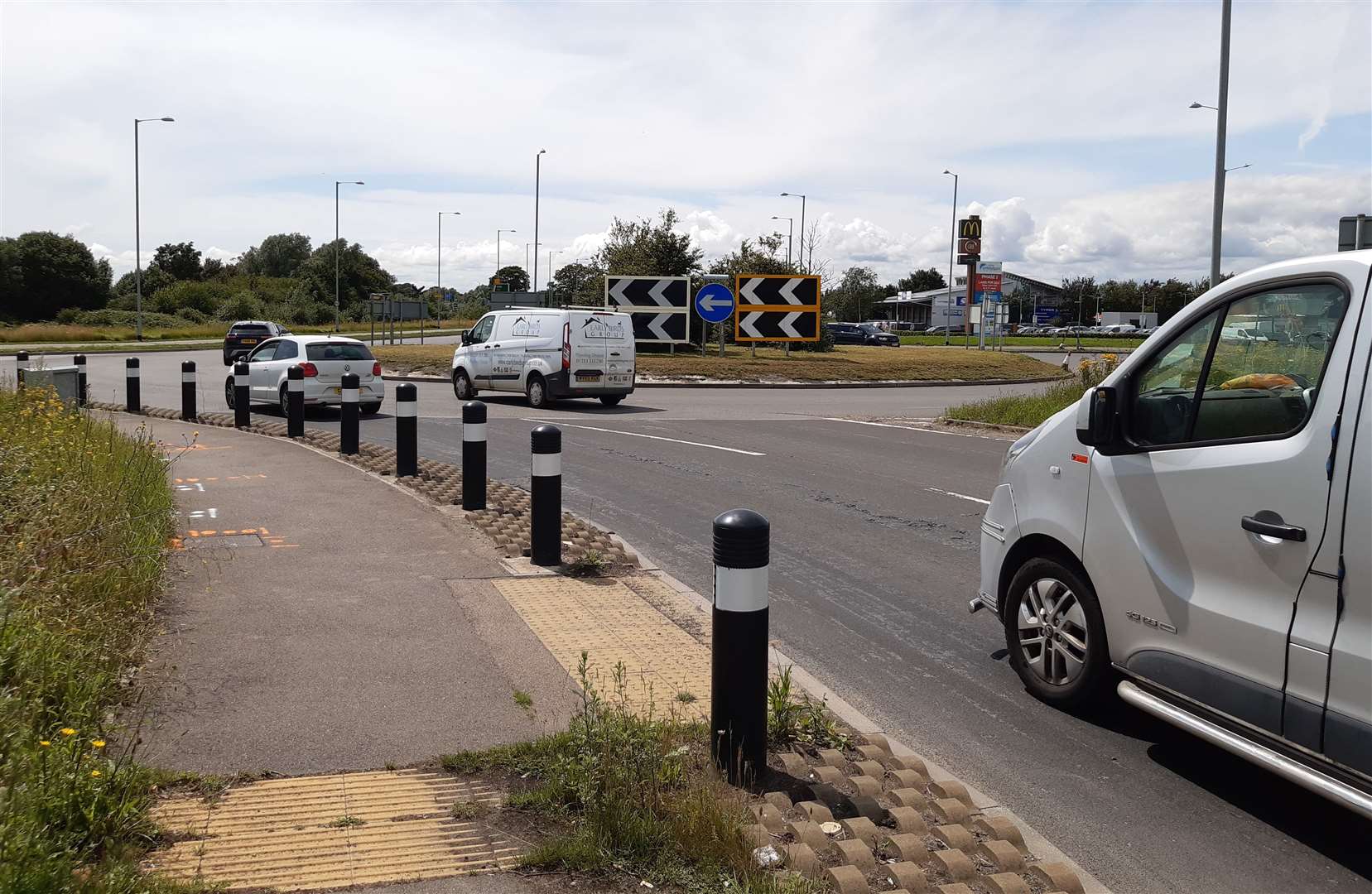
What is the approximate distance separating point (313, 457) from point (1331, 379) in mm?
11371

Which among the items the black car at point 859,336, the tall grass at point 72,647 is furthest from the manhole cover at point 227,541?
the black car at point 859,336

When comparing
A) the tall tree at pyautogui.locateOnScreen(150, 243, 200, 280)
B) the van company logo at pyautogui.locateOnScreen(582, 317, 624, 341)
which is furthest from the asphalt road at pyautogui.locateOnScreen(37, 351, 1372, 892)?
the tall tree at pyautogui.locateOnScreen(150, 243, 200, 280)

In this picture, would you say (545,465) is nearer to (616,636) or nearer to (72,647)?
(616,636)

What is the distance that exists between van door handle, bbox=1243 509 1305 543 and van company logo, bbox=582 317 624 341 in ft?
63.2

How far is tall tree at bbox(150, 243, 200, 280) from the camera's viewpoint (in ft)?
389

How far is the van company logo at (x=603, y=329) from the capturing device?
22859 mm

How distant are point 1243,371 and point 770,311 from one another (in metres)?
30.3

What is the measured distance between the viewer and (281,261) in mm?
142750

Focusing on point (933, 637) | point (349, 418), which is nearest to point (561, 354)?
point (349, 418)

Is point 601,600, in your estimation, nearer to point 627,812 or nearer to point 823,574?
point 823,574

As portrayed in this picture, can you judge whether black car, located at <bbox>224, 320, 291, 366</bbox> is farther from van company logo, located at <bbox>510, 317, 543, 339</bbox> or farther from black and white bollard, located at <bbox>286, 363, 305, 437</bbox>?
black and white bollard, located at <bbox>286, 363, 305, 437</bbox>

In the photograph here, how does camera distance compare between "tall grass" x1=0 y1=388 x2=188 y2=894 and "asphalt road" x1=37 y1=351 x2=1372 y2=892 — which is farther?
"asphalt road" x1=37 y1=351 x2=1372 y2=892

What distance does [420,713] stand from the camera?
5020 mm

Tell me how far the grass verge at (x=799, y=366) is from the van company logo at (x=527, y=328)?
9164mm
